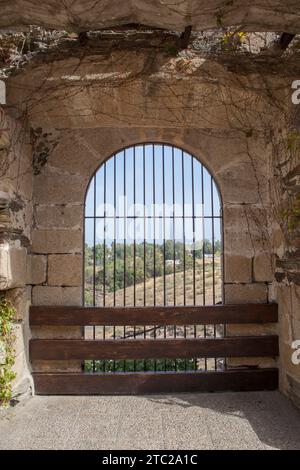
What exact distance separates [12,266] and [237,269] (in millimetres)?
2101

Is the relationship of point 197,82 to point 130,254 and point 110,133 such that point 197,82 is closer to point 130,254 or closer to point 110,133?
point 110,133

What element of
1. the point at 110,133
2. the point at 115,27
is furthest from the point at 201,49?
the point at 110,133

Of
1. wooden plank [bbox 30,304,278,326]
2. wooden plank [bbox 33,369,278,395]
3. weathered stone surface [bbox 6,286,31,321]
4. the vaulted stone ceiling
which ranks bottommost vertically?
wooden plank [bbox 33,369,278,395]

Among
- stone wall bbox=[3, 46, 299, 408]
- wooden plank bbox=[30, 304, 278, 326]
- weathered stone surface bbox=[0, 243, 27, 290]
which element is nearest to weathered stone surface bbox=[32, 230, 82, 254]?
stone wall bbox=[3, 46, 299, 408]

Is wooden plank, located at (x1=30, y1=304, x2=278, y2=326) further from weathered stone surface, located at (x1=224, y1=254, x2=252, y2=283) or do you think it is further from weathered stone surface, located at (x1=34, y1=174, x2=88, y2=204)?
weathered stone surface, located at (x1=34, y1=174, x2=88, y2=204)

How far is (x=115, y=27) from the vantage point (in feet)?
9.46

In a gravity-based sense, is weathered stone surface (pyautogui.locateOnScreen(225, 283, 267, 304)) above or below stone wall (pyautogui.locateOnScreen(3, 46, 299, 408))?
below

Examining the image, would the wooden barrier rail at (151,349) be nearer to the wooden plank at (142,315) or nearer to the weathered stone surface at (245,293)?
the wooden plank at (142,315)

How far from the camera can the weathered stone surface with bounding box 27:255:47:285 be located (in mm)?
3381

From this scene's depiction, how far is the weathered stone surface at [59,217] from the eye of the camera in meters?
3.45

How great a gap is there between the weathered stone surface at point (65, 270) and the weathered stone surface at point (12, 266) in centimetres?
27

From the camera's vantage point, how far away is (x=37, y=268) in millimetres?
3396

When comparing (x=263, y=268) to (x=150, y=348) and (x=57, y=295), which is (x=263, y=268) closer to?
(x=150, y=348)

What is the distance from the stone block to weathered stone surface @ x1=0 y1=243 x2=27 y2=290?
Result: 2.23 m
